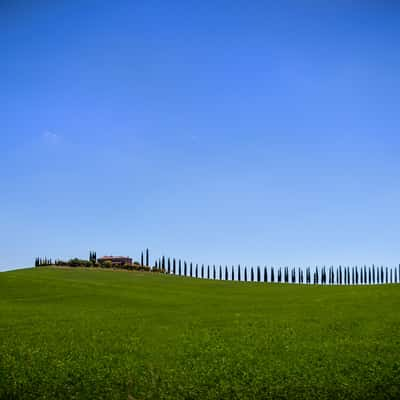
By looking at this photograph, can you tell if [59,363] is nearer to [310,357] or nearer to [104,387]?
[104,387]

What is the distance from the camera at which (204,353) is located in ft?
74.3

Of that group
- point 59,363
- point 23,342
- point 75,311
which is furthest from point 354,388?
point 75,311

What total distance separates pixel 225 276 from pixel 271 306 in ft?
337

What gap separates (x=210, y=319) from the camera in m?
32.4

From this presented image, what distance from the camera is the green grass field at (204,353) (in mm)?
19156

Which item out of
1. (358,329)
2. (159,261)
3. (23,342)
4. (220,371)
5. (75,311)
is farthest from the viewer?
(159,261)

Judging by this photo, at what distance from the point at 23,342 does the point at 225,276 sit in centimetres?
11802

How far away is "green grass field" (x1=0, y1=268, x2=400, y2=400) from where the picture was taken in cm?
1916

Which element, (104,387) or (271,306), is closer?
(104,387)

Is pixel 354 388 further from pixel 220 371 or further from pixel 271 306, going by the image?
pixel 271 306

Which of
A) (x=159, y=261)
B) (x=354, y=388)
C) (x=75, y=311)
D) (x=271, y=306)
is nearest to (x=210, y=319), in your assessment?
(x=271, y=306)

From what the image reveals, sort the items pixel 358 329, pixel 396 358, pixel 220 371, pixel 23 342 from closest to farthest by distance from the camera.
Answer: pixel 220 371 → pixel 396 358 → pixel 23 342 → pixel 358 329

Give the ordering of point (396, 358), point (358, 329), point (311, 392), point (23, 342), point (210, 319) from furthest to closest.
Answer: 1. point (210, 319)
2. point (358, 329)
3. point (23, 342)
4. point (396, 358)
5. point (311, 392)

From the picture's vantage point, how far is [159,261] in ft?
448
